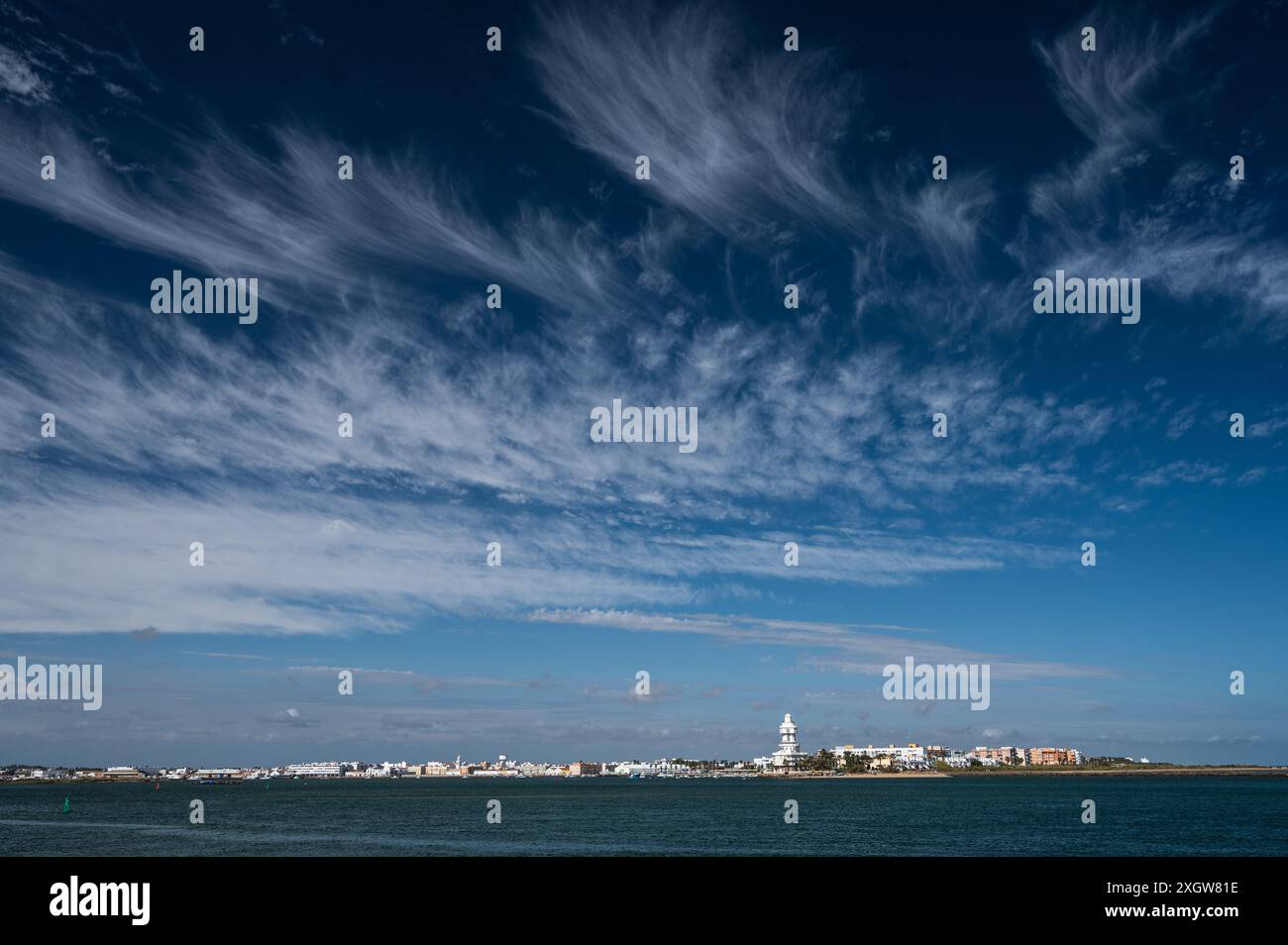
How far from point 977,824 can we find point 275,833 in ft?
206
